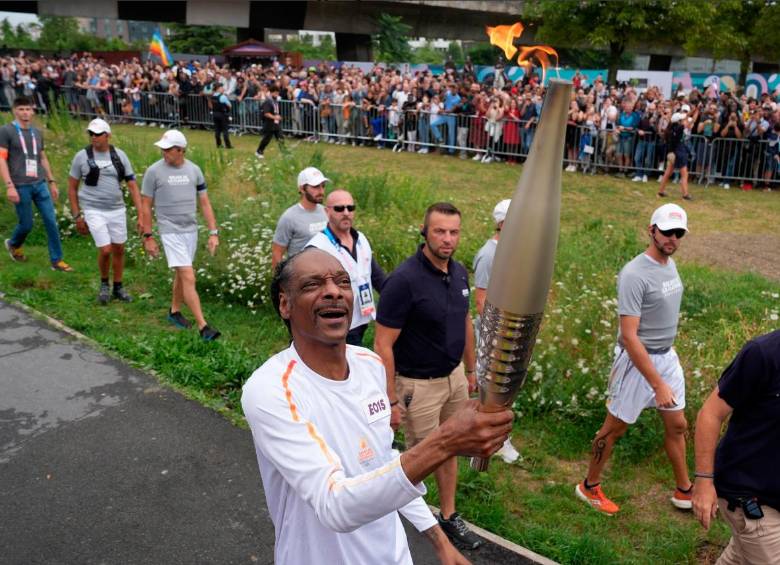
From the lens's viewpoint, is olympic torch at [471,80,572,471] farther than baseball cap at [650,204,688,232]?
No

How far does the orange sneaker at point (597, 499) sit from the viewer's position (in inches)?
207

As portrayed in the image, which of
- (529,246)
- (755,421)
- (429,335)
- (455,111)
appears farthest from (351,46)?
(529,246)

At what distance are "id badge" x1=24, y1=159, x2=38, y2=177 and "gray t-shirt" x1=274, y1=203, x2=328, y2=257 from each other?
15.6 ft

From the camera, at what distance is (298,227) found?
7035 millimetres

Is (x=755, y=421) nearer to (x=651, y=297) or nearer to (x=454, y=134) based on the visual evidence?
(x=651, y=297)

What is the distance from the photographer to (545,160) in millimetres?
1860

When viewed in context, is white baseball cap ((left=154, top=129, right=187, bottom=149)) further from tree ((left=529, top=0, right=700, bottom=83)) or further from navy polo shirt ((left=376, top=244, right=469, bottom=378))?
tree ((left=529, top=0, right=700, bottom=83))

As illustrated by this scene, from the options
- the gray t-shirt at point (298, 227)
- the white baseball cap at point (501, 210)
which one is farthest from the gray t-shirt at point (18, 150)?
the white baseball cap at point (501, 210)

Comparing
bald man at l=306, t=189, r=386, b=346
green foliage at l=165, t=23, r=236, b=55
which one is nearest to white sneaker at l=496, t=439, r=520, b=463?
bald man at l=306, t=189, r=386, b=346

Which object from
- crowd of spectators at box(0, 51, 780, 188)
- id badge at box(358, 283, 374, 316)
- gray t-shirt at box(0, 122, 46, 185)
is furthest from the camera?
crowd of spectators at box(0, 51, 780, 188)

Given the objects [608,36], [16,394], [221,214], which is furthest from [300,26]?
[16,394]

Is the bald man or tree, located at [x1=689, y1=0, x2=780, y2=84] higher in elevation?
tree, located at [x1=689, y1=0, x2=780, y2=84]

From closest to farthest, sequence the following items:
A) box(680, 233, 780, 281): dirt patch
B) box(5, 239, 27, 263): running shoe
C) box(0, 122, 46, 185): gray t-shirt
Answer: box(0, 122, 46, 185): gray t-shirt → box(5, 239, 27, 263): running shoe → box(680, 233, 780, 281): dirt patch

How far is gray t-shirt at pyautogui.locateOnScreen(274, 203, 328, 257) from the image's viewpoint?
703 centimetres
